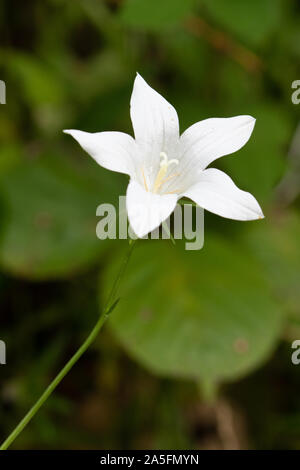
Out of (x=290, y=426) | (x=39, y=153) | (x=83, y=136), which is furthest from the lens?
(x=39, y=153)

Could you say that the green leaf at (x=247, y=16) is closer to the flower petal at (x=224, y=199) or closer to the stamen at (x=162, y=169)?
the stamen at (x=162, y=169)

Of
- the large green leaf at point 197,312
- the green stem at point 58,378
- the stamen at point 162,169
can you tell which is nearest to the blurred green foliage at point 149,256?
the large green leaf at point 197,312

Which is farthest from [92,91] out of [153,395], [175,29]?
[153,395]

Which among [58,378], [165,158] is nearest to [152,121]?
[165,158]

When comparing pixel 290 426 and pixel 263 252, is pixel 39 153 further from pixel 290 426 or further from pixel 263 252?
pixel 290 426

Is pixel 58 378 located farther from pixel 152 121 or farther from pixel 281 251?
pixel 281 251

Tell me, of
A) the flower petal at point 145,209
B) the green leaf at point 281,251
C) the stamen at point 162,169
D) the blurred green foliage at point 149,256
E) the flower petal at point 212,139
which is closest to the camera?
the flower petal at point 145,209
